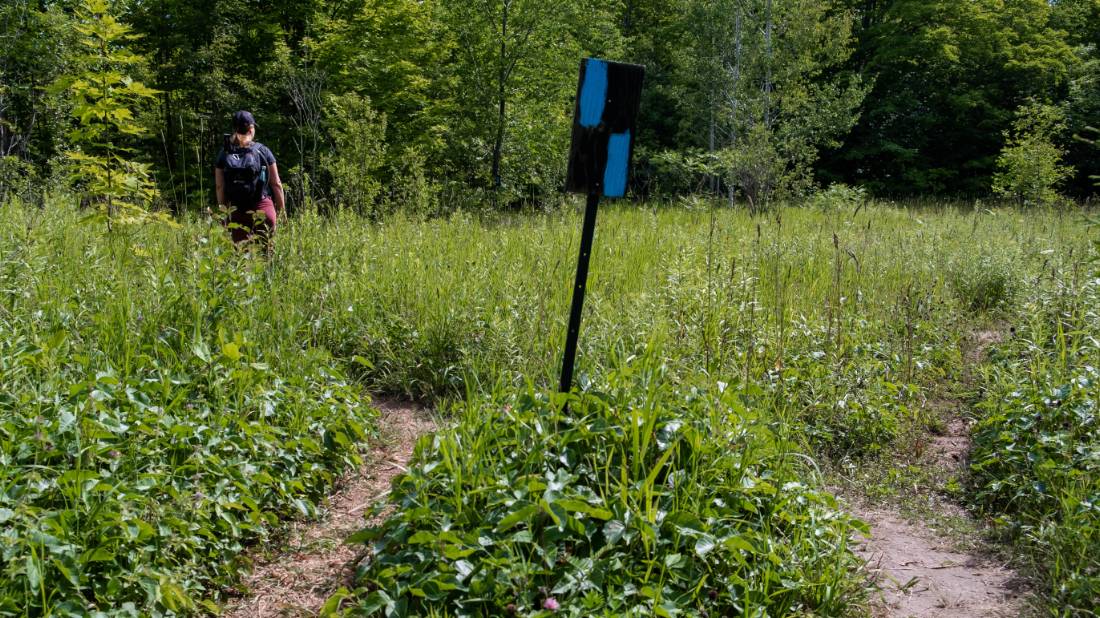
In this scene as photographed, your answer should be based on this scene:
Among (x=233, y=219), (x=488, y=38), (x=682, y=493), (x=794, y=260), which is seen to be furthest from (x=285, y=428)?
(x=488, y=38)

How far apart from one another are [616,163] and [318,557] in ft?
7.22

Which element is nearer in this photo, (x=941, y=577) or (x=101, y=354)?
(x=941, y=577)

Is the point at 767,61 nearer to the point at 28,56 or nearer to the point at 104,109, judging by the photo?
the point at 104,109

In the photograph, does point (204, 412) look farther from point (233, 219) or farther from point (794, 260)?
point (794, 260)

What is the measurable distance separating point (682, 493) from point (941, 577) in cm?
133

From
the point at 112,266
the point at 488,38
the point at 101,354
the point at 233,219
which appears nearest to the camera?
the point at 101,354

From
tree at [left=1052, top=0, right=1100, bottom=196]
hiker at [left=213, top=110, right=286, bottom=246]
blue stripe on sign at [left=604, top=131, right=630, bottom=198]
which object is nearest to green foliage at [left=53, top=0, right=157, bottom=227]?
hiker at [left=213, top=110, right=286, bottom=246]

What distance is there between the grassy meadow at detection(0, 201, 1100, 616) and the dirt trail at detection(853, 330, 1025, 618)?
0.18m

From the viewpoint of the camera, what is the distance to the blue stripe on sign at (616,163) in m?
3.10

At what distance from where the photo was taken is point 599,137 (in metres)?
3.09

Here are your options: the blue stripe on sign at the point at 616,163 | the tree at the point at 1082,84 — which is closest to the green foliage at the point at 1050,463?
the blue stripe on sign at the point at 616,163

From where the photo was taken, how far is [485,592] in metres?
2.41

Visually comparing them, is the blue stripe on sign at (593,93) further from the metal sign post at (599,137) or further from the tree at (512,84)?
the tree at (512,84)

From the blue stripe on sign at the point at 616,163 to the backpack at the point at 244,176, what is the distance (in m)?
4.27
